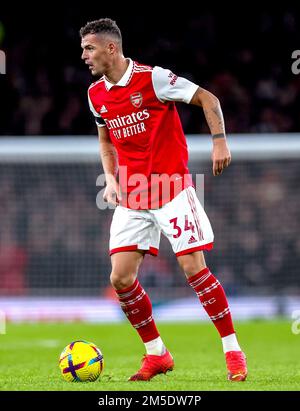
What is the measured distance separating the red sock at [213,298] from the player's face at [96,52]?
1441 millimetres

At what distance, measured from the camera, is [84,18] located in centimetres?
1808

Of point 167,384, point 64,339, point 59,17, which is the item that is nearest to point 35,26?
point 59,17

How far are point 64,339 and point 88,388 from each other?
5.18 metres

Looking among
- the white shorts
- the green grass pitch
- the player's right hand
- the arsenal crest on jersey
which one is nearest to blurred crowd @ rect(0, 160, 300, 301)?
the green grass pitch

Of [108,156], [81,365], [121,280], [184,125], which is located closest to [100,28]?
[108,156]

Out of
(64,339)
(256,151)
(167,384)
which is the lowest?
(64,339)

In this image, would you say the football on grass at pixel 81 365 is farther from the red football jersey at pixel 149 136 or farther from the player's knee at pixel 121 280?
the red football jersey at pixel 149 136

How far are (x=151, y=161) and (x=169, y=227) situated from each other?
433 mm

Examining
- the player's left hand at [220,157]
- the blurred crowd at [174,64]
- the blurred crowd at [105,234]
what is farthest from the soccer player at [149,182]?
the blurred crowd at [174,64]

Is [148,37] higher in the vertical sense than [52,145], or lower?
higher

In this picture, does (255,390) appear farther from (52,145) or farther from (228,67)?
(228,67)

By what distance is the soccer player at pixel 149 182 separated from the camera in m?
6.27

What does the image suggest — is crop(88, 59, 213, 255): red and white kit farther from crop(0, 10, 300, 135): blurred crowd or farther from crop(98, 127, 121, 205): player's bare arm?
crop(0, 10, 300, 135): blurred crowd

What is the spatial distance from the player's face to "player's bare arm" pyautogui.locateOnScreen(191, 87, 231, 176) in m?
0.62
